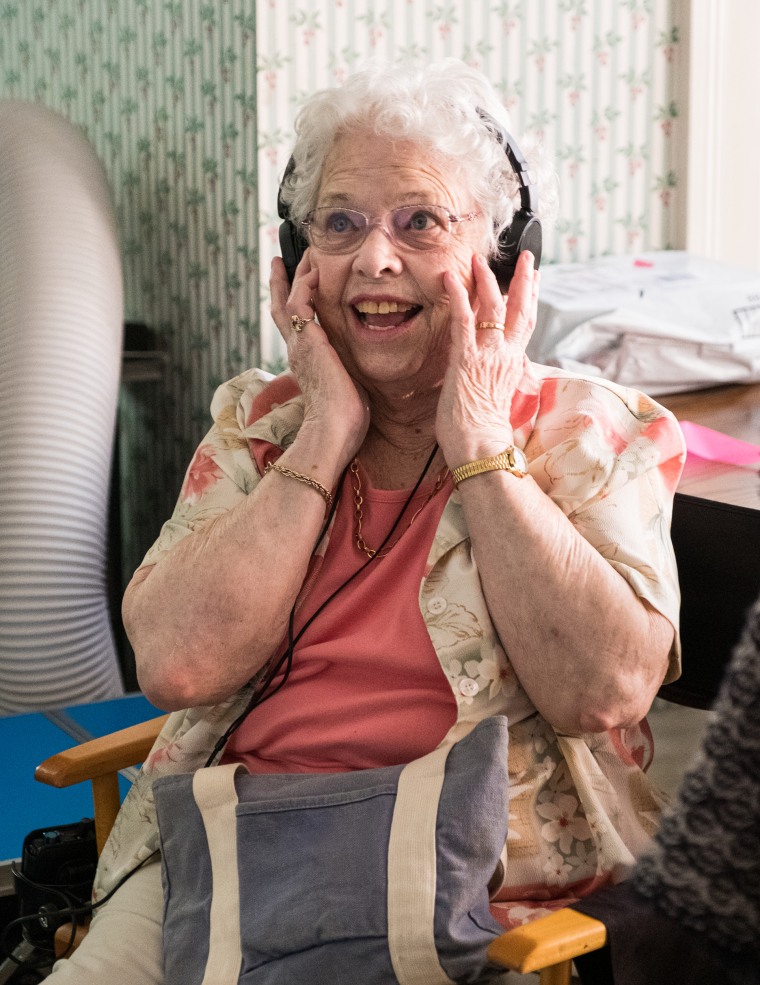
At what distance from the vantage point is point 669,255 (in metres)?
2.47

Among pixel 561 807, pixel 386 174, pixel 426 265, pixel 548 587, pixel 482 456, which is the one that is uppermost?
pixel 386 174

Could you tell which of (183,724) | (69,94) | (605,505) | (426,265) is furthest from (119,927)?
(69,94)

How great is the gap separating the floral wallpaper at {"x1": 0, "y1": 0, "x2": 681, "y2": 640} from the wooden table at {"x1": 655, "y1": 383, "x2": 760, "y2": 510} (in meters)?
0.54

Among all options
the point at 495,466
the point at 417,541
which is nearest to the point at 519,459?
the point at 495,466

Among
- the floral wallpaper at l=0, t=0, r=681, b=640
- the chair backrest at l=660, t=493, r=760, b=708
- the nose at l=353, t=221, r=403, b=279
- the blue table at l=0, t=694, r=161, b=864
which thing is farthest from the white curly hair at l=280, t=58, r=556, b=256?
the blue table at l=0, t=694, r=161, b=864

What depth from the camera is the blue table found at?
1.92 meters

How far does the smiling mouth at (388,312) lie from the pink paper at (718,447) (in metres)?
0.57

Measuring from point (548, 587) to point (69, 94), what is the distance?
2.50 metres

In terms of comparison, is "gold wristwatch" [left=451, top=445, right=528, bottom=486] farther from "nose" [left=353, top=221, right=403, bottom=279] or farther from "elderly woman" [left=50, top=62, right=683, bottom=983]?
"nose" [left=353, top=221, right=403, bottom=279]

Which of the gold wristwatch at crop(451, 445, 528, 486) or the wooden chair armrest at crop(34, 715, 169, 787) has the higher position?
the gold wristwatch at crop(451, 445, 528, 486)

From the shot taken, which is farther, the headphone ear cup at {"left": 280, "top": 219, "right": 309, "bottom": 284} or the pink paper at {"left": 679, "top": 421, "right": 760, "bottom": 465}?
the pink paper at {"left": 679, "top": 421, "right": 760, "bottom": 465}

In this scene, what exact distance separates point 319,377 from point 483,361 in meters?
0.21

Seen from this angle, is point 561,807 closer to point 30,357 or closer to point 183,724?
point 183,724

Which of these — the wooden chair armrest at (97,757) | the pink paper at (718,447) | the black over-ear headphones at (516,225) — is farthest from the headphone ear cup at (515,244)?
the wooden chair armrest at (97,757)
